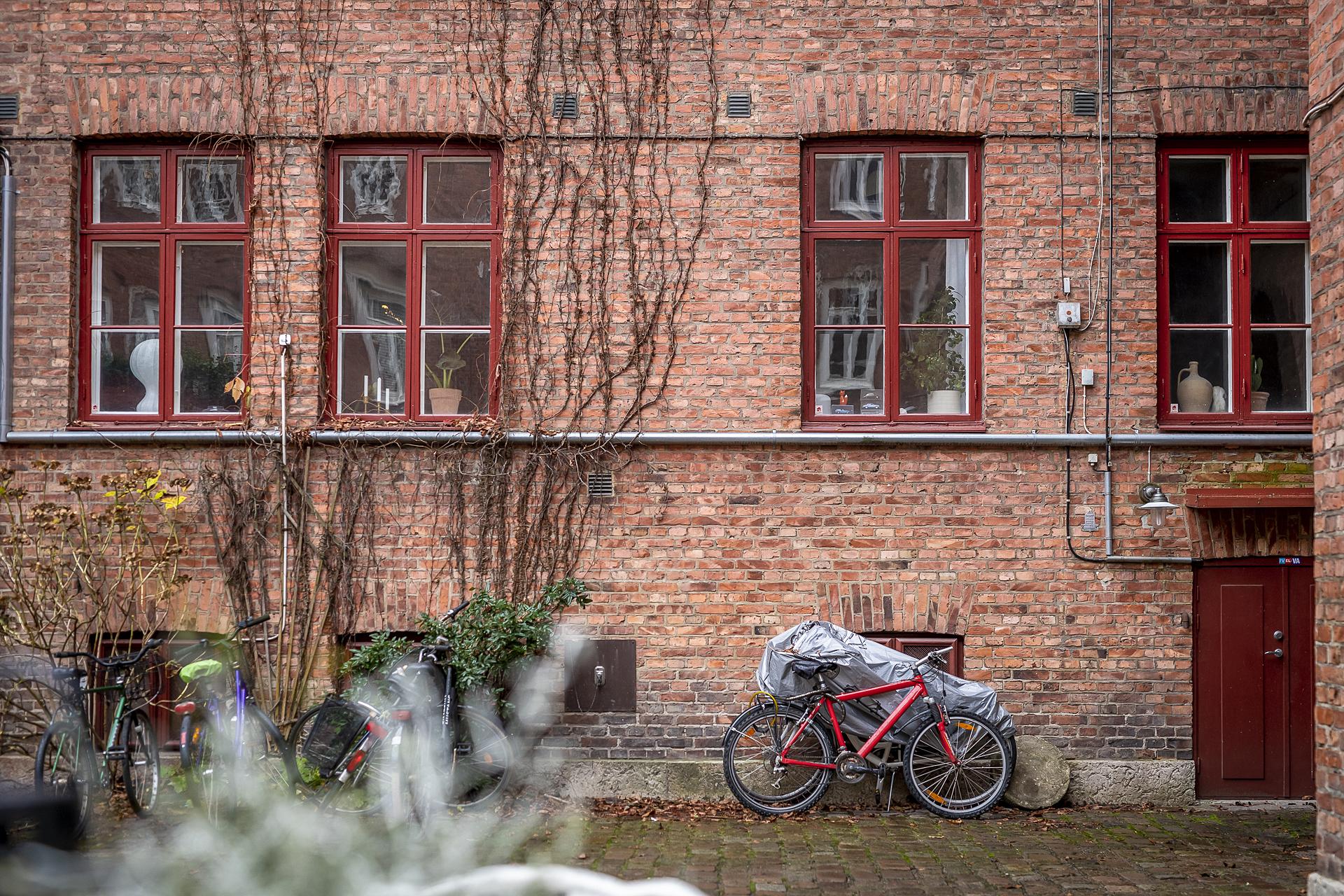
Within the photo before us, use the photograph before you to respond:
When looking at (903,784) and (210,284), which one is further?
(210,284)

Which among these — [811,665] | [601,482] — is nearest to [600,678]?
[601,482]

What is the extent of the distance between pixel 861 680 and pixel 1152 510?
2.39 metres

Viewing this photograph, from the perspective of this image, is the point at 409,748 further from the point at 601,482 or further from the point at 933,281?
the point at 933,281

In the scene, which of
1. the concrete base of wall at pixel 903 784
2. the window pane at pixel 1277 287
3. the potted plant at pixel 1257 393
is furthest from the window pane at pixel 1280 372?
the concrete base of wall at pixel 903 784

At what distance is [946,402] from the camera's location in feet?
27.9

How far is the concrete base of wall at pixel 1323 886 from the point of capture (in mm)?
5098

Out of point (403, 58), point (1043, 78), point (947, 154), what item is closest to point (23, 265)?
point (403, 58)

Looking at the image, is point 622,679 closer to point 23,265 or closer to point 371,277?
point 371,277

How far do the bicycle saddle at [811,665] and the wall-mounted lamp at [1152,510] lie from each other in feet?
8.22

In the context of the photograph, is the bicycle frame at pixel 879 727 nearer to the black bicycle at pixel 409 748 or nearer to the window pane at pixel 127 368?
the black bicycle at pixel 409 748

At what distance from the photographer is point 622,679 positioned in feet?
27.1

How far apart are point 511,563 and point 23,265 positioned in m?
4.17

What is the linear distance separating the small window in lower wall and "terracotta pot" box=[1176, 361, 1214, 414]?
237 cm

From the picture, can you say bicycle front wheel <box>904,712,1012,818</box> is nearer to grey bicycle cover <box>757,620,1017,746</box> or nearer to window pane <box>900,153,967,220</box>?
grey bicycle cover <box>757,620,1017,746</box>
